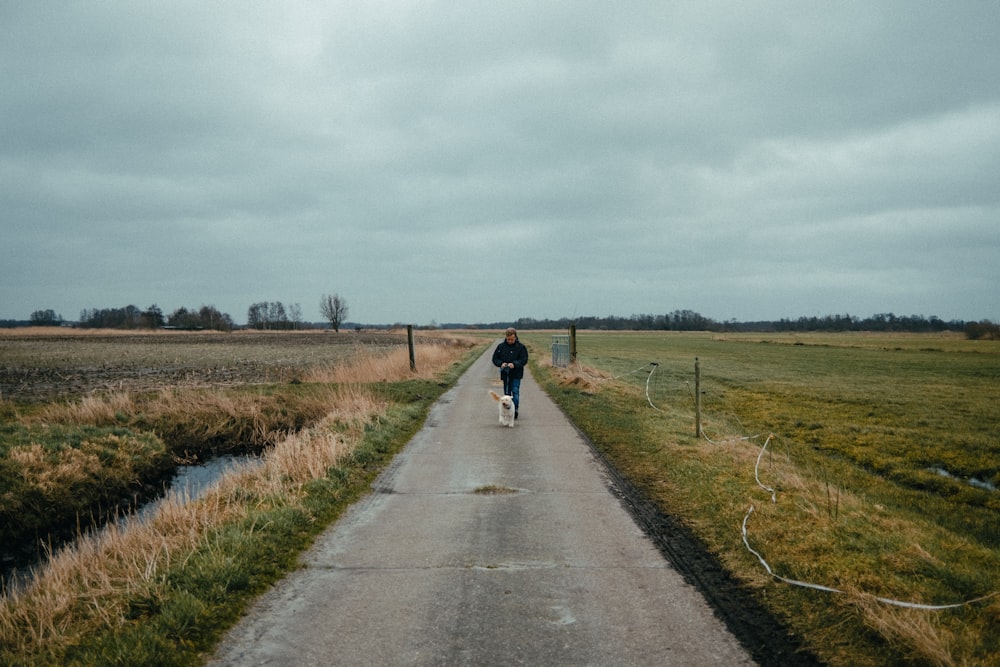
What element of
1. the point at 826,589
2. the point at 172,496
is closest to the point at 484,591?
the point at 826,589

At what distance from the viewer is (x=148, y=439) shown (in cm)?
1355

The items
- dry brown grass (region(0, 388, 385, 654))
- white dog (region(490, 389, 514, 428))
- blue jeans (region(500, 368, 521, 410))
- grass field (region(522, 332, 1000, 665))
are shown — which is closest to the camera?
grass field (region(522, 332, 1000, 665))

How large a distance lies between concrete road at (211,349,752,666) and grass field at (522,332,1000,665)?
0.91 m

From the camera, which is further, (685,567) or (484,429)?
(484,429)

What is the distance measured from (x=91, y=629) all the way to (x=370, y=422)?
27.7ft

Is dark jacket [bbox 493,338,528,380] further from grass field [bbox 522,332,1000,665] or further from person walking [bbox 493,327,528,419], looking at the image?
grass field [bbox 522,332,1000,665]

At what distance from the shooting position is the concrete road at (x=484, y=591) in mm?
3789

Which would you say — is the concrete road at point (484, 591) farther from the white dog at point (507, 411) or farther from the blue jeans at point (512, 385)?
the blue jeans at point (512, 385)

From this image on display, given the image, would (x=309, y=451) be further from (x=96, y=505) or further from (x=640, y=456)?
(x=640, y=456)

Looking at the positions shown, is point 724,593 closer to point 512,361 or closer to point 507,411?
point 507,411

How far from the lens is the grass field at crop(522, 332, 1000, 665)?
4191 mm

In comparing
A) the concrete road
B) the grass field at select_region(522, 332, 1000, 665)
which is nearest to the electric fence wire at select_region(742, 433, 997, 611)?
the grass field at select_region(522, 332, 1000, 665)

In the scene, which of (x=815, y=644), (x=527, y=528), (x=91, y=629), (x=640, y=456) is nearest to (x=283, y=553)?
(x=91, y=629)

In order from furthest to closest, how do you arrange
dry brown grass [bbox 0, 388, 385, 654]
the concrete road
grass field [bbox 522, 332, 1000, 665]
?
dry brown grass [bbox 0, 388, 385, 654] < grass field [bbox 522, 332, 1000, 665] < the concrete road
